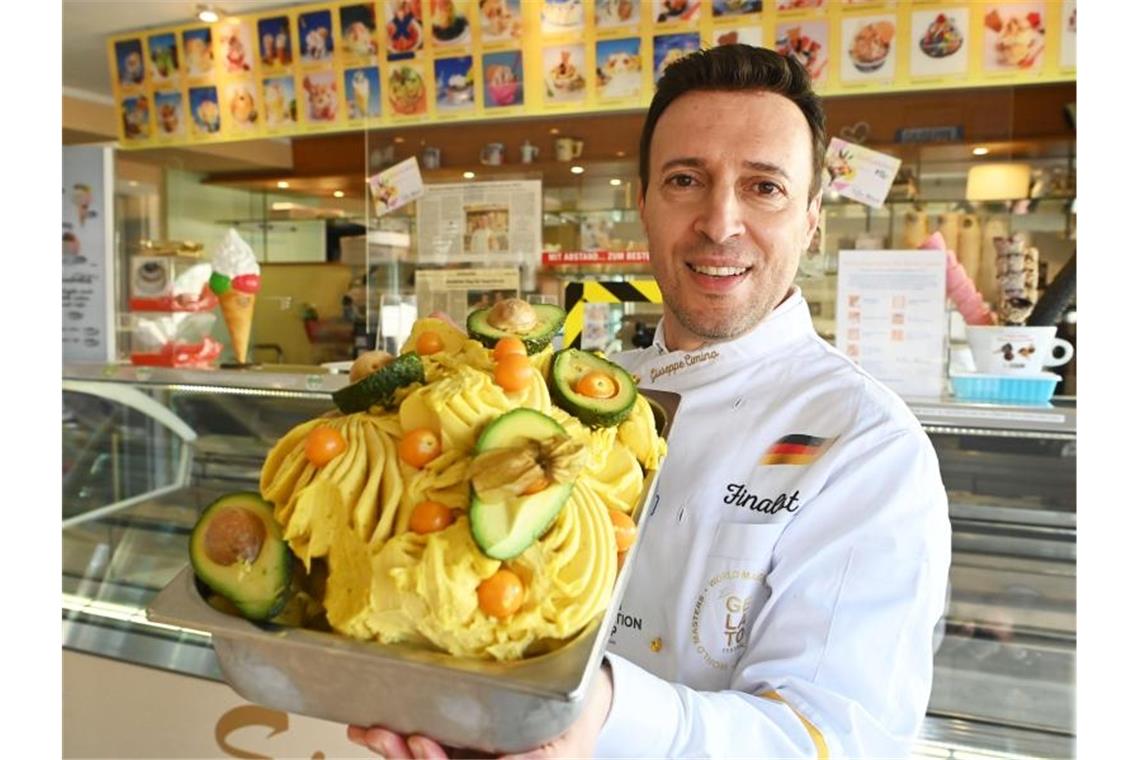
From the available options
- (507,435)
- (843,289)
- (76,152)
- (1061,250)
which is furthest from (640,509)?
(1061,250)

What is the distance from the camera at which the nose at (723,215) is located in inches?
50.4

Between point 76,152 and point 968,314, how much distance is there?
3.50 meters

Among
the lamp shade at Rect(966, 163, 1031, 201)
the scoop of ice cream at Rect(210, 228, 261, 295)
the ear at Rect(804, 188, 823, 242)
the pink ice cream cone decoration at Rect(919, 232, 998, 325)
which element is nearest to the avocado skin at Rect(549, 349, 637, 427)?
the ear at Rect(804, 188, 823, 242)

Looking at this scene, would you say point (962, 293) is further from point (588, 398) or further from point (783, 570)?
point (588, 398)

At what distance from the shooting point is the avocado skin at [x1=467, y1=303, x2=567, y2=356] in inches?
43.1

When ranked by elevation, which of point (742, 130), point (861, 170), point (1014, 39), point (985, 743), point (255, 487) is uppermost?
point (1014, 39)

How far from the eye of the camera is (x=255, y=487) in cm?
298

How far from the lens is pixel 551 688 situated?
68 cm

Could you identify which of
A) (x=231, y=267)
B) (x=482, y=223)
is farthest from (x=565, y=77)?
(x=231, y=267)

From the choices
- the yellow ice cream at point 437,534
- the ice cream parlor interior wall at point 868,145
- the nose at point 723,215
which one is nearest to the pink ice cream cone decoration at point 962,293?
the ice cream parlor interior wall at point 868,145

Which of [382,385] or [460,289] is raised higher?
[460,289]

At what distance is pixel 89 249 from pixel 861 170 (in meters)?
3.31

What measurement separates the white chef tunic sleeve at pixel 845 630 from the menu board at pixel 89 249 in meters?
3.24

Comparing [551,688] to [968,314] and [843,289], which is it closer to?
[843,289]
